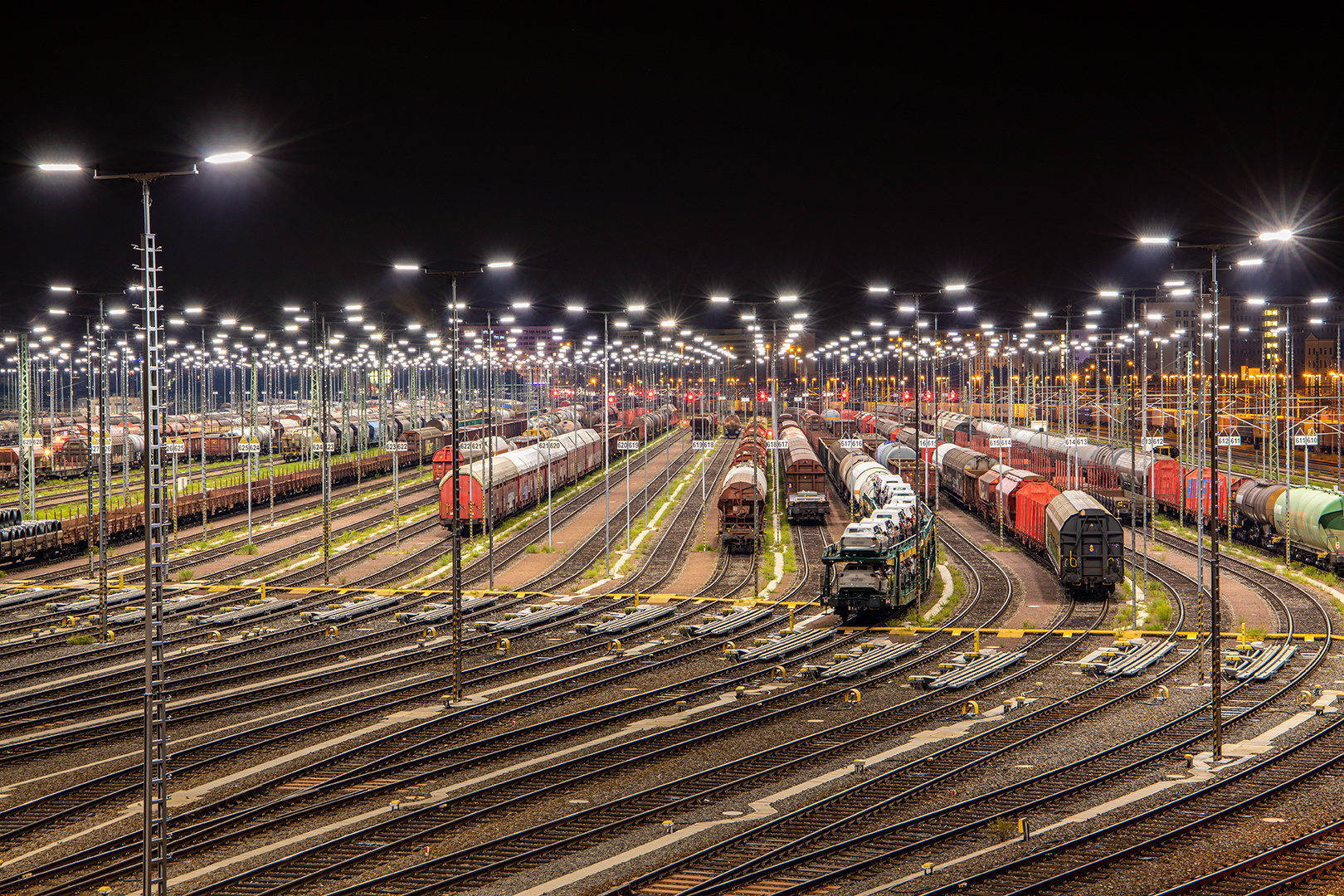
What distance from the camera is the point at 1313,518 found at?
3994cm

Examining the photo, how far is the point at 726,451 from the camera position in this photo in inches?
4141

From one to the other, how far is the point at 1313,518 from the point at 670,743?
96.2ft

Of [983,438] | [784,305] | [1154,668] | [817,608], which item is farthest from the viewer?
[983,438]

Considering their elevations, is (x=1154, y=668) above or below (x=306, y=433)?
below

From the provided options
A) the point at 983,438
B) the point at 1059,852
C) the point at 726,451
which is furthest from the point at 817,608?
the point at 726,451

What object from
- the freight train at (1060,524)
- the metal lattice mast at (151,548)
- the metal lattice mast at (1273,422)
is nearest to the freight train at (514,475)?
the freight train at (1060,524)

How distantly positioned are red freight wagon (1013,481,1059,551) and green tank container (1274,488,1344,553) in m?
8.27

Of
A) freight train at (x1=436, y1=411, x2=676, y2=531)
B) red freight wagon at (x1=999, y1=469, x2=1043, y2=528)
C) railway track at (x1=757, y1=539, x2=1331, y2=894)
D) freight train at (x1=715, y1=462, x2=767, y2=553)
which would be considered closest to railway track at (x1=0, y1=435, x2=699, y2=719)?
freight train at (x1=436, y1=411, x2=676, y2=531)

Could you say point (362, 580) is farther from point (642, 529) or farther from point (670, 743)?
point (670, 743)

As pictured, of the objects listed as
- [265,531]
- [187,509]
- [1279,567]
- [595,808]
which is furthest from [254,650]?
[1279,567]

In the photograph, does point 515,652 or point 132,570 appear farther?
point 132,570

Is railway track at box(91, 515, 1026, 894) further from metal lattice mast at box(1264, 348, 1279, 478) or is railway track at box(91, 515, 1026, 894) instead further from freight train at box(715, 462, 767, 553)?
metal lattice mast at box(1264, 348, 1279, 478)

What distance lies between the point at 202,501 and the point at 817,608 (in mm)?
34556

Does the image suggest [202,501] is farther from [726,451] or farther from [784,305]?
[726,451]
